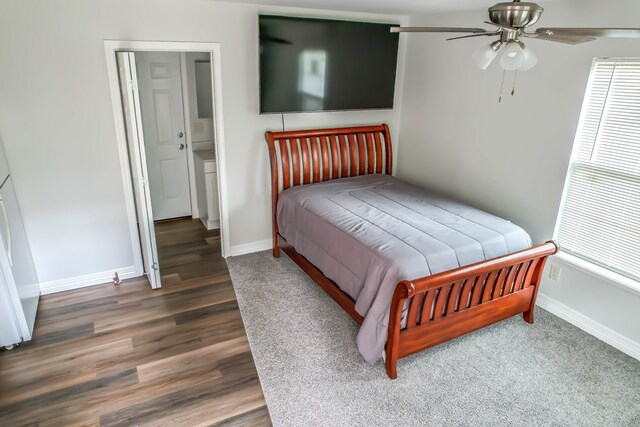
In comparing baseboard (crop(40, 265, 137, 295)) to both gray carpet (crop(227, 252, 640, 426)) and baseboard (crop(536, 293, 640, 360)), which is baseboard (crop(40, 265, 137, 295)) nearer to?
gray carpet (crop(227, 252, 640, 426))

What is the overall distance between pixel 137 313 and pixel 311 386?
1583mm

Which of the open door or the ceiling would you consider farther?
the ceiling

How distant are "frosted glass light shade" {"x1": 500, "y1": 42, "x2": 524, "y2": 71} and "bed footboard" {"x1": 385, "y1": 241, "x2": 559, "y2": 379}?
1.16m

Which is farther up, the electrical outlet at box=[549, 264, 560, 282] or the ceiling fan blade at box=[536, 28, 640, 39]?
the ceiling fan blade at box=[536, 28, 640, 39]

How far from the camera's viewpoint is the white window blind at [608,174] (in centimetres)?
272

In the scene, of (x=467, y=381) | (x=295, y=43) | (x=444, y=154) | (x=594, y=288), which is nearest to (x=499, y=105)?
(x=444, y=154)

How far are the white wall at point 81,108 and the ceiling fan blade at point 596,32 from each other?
2.61 meters

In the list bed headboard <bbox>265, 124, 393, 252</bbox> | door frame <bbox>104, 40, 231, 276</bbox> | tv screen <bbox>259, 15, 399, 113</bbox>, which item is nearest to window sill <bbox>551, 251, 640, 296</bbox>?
bed headboard <bbox>265, 124, 393, 252</bbox>

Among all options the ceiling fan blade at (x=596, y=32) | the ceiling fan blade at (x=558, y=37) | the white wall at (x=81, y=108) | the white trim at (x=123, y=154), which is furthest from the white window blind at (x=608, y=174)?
the white trim at (x=123, y=154)

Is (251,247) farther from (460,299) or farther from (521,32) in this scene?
(521,32)

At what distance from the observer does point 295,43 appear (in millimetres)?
3748

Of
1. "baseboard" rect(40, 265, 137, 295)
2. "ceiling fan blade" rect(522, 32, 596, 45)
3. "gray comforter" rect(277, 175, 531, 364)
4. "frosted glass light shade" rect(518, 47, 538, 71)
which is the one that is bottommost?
"baseboard" rect(40, 265, 137, 295)

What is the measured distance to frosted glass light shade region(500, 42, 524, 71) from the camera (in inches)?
72.1

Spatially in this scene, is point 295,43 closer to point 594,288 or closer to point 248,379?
point 248,379
